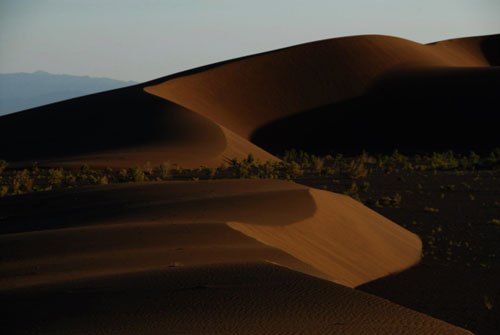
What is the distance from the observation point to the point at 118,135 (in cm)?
6538

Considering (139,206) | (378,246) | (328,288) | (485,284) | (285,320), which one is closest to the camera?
(285,320)

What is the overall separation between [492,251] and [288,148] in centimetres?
5870

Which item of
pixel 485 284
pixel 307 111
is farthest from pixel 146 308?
pixel 307 111

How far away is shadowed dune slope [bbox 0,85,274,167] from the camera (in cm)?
5334

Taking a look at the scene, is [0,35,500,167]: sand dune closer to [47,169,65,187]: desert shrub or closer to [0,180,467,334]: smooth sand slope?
[47,169,65,187]: desert shrub

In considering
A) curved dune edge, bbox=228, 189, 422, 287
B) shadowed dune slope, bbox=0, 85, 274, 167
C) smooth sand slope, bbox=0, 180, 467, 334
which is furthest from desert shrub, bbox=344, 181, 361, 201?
shadowed dune slope, bbox=0, 85, 274, 167

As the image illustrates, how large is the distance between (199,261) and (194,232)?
307 cm

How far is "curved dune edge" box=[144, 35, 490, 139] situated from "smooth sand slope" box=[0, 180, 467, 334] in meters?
55.8

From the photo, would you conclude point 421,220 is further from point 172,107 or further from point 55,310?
point 172,107

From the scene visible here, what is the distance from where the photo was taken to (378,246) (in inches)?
810

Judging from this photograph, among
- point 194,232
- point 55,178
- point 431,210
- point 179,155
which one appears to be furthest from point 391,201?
point 179,155

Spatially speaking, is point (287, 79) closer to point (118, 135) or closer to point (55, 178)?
point (118, 135)

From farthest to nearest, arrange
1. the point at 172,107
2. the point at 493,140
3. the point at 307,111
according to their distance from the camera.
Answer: the point at 307,111 < the point at 493,140 < the point at 172,107

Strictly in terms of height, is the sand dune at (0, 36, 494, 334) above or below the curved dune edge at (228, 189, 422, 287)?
above
